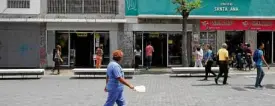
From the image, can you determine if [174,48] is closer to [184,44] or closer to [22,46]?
[184,44]

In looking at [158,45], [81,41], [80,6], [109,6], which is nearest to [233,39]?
[158,45]

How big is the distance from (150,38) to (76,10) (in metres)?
4.76

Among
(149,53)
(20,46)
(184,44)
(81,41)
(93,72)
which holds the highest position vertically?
(81,41)

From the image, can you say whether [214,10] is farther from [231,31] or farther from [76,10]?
[76,10]

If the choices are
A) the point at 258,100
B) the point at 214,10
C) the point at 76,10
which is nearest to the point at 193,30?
the point at 214,10

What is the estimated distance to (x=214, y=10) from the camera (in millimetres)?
31859

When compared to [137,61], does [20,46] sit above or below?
above

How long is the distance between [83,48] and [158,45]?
4569 mm

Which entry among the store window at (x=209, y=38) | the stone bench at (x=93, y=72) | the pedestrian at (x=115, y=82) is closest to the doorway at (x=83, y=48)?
the store window at (x=209, y=38)

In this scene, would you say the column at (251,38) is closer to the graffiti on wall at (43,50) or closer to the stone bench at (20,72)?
the graffiti on wall at (43,50)

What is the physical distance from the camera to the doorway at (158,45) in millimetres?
32000

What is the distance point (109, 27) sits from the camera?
103ft

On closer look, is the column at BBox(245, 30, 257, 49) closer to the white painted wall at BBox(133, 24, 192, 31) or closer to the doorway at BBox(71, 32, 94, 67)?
the white painted wall at BBox(133, 24, 192, 31)

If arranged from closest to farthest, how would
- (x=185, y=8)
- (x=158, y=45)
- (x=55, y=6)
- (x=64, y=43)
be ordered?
1. (x=185, y=8)
2. (x=55, y=6)
3. (x=64, y=43)
4. (x=158, y=45)
